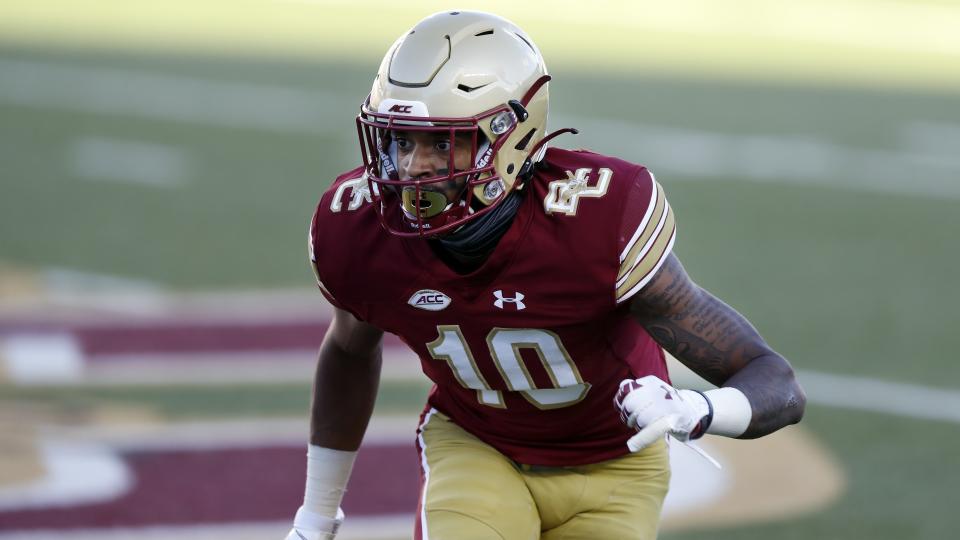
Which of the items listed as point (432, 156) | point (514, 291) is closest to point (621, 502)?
point (514, 291)

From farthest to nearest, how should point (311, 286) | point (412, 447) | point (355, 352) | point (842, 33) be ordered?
point (842, 33) → point (311, 286) → point (412, 447) → point (355, 352)

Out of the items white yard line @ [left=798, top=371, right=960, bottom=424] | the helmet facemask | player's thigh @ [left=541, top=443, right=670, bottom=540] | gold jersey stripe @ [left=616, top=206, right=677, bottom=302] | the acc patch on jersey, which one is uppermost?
the helmet facemask

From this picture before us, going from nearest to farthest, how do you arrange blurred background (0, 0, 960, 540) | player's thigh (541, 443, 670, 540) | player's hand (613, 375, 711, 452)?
player's hand (613, 375, 711, 452)
player's thigh (541, 443, 670, 540)
blurred background (0, 0, 960, 540)

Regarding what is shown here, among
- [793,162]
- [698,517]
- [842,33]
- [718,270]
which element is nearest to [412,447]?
[698,517]

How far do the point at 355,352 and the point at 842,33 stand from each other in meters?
11.7

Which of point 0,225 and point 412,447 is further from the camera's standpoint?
point 0,225

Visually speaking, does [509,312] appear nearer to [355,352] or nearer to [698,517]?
[355,352]

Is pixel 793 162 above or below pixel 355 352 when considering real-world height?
below

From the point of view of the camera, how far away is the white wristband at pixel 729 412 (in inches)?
135

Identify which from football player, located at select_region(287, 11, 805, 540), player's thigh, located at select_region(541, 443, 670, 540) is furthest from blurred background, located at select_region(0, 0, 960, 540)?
football player, located at select_region(287, 11, 805, 540)

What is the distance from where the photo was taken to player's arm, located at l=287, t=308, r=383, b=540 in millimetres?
4230

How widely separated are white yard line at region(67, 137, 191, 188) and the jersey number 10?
23.0 ft

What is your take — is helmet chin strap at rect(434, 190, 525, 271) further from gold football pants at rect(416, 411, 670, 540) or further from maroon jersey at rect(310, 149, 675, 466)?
gold football pants at rect(416, 411, 670, 540)

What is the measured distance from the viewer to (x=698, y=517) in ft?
19.6
